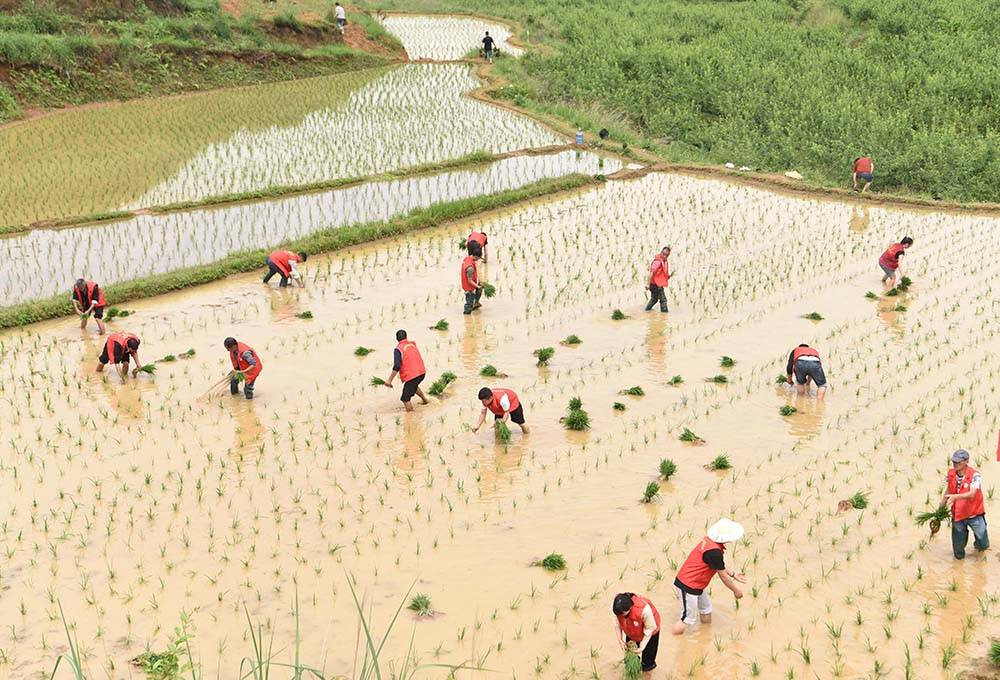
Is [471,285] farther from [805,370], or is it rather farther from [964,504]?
[964,504]

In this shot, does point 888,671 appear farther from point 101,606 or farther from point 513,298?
point 513,298

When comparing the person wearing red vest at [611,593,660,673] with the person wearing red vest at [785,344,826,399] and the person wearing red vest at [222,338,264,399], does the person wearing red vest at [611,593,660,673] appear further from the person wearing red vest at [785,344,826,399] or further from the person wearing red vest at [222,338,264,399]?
the person wearing red vest at [222,338,264,399]

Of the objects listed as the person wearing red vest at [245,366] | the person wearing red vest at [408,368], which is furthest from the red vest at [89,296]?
the person wearing red vest at [408,368]

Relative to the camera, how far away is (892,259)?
14469 mm

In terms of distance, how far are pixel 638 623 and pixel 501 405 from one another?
3578mm

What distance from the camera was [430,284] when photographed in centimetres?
1497

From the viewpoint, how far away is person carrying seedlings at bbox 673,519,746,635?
23.2ft

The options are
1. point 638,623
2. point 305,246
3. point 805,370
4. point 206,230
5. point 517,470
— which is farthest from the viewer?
point 206,230

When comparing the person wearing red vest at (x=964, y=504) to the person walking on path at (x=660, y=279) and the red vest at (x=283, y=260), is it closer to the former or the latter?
the person walking on path at (x=660, y=279)

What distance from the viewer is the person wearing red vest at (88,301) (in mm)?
12844

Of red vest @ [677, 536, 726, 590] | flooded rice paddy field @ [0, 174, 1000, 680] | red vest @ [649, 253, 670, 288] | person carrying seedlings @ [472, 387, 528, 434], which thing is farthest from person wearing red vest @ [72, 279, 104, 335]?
red vest @ [677, 536, 726, 590]

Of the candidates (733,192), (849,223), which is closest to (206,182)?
(733,192)

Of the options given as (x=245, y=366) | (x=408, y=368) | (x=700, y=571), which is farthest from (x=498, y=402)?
(x=700, y=571)

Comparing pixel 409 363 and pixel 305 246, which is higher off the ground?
pixel 409 363
